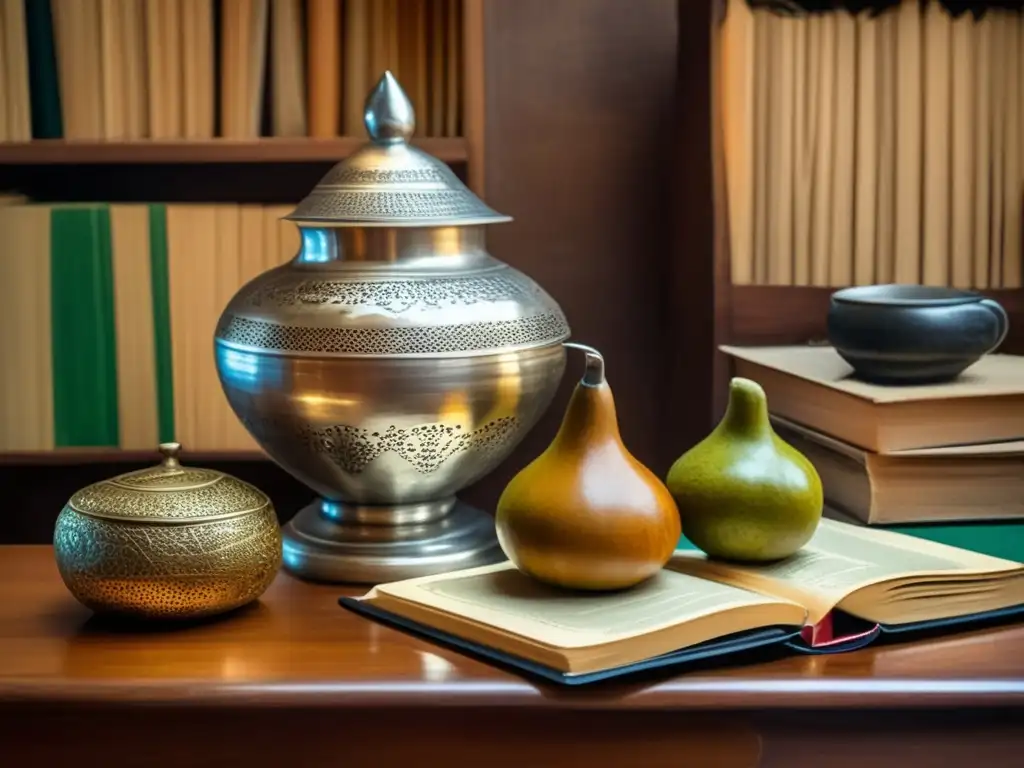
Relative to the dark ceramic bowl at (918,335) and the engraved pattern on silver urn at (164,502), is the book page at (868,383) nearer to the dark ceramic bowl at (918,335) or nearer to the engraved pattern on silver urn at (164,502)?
the dark ceramic bowl at (918,335)

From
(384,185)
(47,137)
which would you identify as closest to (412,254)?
(384,185)

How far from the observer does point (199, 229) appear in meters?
1.16

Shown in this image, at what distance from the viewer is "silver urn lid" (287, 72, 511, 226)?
0.91 meters

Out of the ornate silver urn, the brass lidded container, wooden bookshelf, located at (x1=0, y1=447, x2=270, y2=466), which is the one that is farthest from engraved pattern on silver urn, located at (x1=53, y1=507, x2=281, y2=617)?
Result: wooden bookshelf, located at (x1=0, y1=447, x2=270, y2=466)

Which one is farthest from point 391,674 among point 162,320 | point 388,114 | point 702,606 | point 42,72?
point 42,72

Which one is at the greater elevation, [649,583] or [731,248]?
[731,248]

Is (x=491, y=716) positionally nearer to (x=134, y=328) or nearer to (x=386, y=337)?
(x=386, y=337)

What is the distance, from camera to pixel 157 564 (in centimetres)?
78

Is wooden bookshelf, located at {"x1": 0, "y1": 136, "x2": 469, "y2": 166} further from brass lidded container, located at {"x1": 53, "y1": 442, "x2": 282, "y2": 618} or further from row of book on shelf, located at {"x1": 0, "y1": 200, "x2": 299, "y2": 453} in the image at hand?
brass lidded container, located at {"x1": 53, "y1": 442, "x2": 282, "y2": 618}

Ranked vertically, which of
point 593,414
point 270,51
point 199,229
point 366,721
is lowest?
point 366,721

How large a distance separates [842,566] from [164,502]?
1.34 feet

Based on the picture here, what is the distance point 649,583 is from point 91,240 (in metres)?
0.60

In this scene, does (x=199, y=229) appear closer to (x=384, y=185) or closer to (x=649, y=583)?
(x=384, y=185)

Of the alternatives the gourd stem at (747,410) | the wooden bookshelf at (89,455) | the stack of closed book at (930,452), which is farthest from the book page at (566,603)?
the wooden bookshelf at (89,455)
